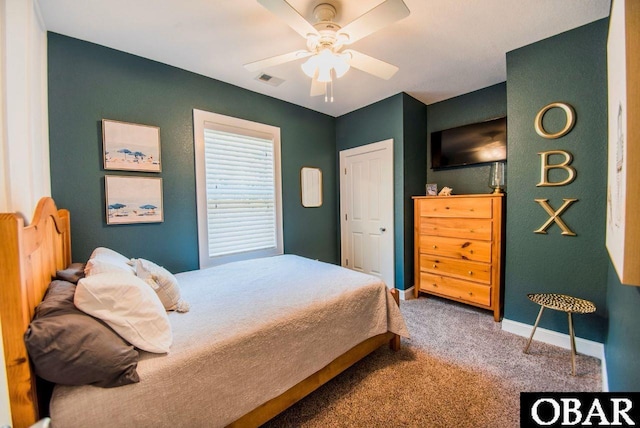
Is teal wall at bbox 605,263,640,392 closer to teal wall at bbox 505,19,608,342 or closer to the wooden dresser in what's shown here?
teal wall at bbox 505,19,608,342

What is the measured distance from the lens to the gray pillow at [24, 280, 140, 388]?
86cm

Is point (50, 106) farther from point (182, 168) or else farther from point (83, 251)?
→ point (83, 251)

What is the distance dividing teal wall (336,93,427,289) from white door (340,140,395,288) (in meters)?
0.09

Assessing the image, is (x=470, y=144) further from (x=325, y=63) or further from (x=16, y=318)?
(x=16, y=318)

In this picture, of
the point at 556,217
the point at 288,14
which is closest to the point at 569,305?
the point at 556,217

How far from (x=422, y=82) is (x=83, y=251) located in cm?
369

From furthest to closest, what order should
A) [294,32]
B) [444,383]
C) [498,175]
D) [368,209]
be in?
[368,209]
[498,175]
[294,32]
[444,383]

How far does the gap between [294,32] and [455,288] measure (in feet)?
9.83

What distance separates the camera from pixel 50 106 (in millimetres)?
1913

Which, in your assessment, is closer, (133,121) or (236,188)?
(133,121)

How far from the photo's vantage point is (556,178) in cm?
208

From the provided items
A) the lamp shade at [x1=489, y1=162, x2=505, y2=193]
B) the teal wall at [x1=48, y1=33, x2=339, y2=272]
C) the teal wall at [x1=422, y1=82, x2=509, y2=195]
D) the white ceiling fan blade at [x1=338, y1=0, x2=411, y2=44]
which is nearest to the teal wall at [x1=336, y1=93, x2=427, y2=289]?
the teal wall at [x1=422, y1=82, x2=509, y2=195]

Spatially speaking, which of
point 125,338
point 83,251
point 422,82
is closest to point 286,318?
point 125,338

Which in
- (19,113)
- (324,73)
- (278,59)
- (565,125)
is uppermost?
(278,59)
